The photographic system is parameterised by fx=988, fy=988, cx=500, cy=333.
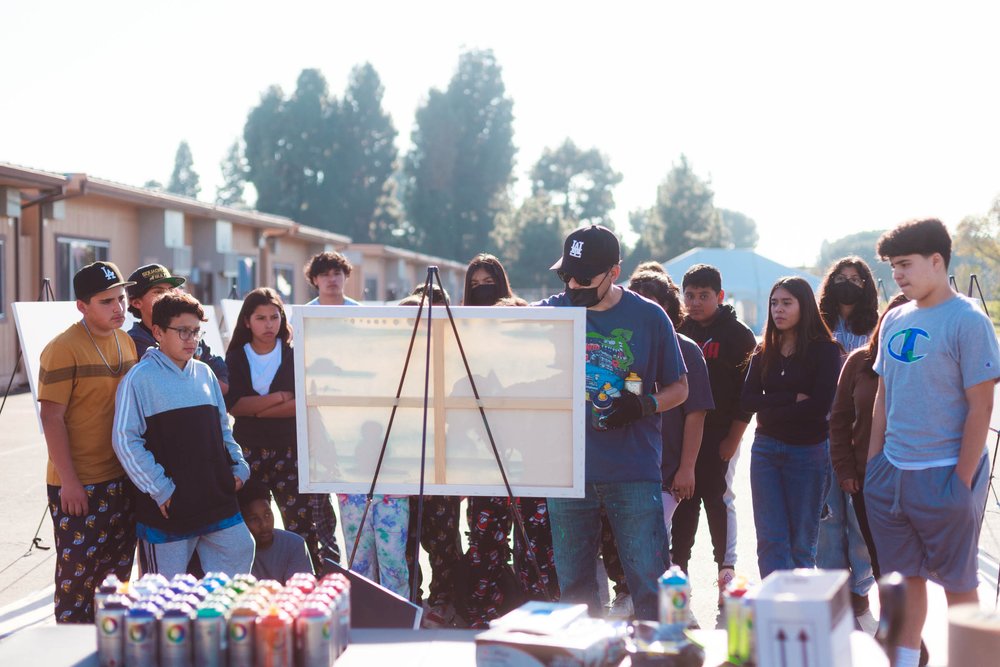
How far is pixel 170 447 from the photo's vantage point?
3.82 m

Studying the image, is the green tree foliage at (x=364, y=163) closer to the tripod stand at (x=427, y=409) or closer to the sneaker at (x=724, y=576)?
the sneaker at (x=724, y=576)

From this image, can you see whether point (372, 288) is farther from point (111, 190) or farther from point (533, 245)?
point (533, 245)

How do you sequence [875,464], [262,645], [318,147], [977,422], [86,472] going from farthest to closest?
1. [318,147]
2. [86,472]
3. [875,464]
4. [977,422]
5. [262,645]

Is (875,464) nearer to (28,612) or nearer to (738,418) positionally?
(738,418)

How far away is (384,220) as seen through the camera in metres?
63.5

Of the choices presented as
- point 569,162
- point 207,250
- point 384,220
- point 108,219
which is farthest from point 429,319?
point 569,162

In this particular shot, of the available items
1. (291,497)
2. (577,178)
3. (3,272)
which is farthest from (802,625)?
(577,178)

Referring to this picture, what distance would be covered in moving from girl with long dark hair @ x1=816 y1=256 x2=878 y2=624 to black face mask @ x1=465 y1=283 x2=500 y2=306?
5.79 ft

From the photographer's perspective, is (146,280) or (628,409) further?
(146,280)

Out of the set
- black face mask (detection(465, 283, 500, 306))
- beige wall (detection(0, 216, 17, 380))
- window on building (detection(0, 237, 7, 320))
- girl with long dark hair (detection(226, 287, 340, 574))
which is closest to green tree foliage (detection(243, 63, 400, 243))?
beige wall (detection(0, 216, 17, 380))

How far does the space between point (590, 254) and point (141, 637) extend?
2.00m

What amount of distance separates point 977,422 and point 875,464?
45cm

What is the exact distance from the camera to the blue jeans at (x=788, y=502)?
474cm

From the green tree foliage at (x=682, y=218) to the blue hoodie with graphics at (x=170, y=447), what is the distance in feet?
206
